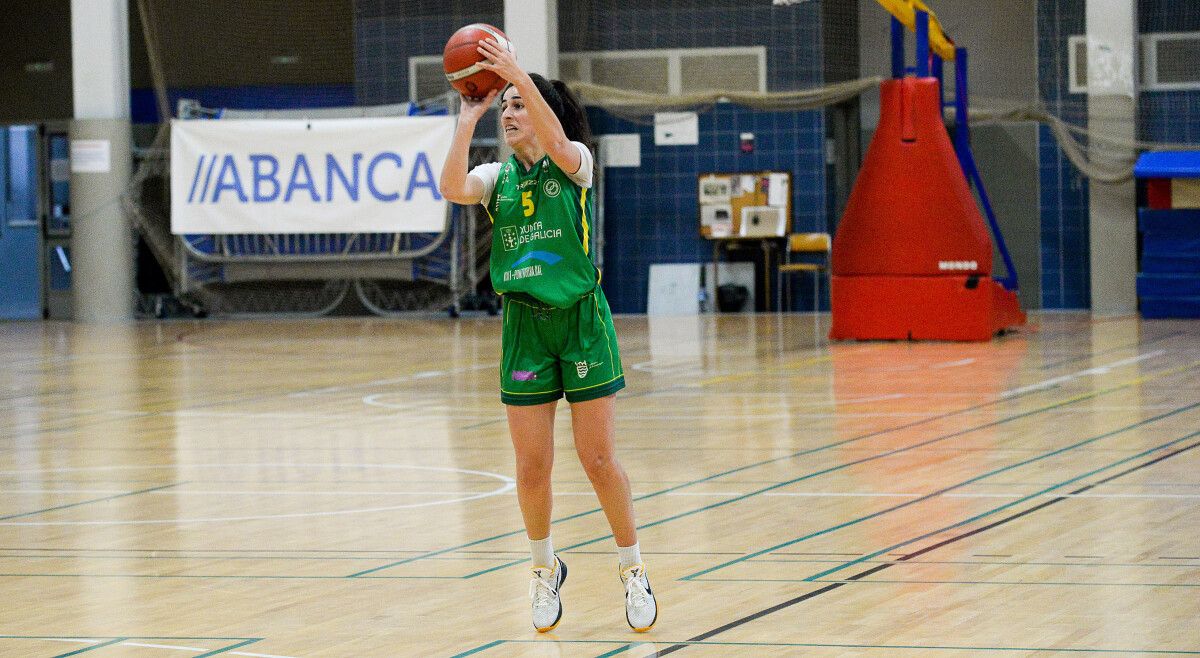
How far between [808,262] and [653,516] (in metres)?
15.2

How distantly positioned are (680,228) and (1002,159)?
4227 millimetres

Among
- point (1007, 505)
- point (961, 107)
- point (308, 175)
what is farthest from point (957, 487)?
point (308, 175)

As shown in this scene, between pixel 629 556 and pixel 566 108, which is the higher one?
pixel 566 108

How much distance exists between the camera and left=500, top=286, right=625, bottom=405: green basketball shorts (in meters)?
3.91

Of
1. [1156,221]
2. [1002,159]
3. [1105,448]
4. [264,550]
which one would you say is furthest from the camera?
[1002,159]

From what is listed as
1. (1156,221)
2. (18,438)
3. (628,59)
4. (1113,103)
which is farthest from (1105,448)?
(628,59)

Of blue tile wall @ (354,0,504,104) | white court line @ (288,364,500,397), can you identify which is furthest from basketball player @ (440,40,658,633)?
blue tile wall @ (354,0,504,104)

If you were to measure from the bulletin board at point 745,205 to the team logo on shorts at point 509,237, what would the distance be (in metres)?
16.3

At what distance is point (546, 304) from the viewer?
153 inches

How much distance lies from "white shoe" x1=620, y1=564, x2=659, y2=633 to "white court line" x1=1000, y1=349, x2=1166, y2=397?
20.1 ft

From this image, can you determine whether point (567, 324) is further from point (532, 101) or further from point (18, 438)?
point (18, 438)

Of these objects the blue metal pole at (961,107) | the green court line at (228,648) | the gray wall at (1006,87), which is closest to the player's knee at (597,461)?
the green court line at (228,648)

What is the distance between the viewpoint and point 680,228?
2106cm

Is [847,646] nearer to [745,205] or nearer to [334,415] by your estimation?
[334,415]
